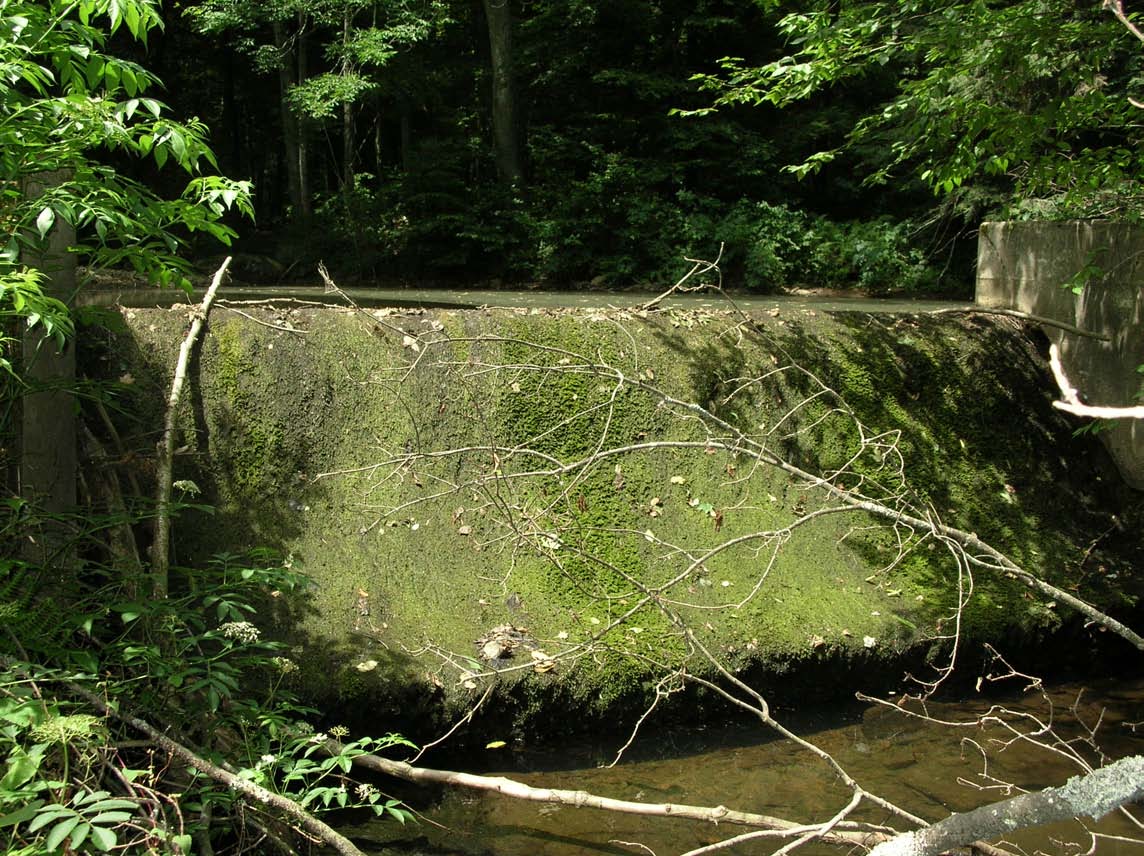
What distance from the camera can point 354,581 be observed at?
5234mm

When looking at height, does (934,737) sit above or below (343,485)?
below

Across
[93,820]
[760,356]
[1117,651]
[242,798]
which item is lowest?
[1117,651]

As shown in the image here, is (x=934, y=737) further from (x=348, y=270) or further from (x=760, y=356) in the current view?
(x=348, y=270)

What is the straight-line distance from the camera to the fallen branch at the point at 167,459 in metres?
4.21

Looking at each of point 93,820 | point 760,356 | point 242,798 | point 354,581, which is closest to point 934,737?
point 760,356

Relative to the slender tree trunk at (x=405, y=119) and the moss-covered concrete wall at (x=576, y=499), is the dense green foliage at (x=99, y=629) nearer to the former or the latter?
the moss-covered concrete wall at (x=576, y=499)

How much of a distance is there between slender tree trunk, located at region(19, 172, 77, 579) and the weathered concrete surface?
6.77 m

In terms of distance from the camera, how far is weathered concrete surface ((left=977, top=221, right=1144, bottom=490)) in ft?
24.7

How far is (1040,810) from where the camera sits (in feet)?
6.51

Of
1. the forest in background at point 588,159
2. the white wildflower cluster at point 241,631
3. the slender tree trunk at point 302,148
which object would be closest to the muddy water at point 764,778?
the white wildflower cluster at point 241,631

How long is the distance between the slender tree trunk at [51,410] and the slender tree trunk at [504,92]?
580 inches

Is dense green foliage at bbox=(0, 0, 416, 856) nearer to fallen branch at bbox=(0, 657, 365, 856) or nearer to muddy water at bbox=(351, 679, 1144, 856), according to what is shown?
fallen branch at bbox=(0, 657, 365, 856)

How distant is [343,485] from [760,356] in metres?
3.05

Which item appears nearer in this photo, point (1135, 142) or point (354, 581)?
point (354, 581)
